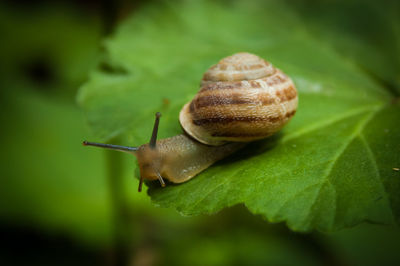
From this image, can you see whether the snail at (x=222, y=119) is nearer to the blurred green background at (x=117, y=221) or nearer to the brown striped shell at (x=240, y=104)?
the brown striped shell at (x=240, y=104)

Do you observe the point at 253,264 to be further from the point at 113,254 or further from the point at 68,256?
the point at 68,256

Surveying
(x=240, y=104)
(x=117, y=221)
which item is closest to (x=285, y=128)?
(x=240, y=104)

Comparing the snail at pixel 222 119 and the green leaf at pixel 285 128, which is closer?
the green leaf at pixel 285 128

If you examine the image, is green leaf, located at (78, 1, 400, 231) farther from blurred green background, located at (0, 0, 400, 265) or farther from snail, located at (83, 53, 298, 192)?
blurred green background, located at (0, 0, 400, 265)

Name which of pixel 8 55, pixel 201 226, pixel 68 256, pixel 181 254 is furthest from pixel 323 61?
Result: pixel 8 55

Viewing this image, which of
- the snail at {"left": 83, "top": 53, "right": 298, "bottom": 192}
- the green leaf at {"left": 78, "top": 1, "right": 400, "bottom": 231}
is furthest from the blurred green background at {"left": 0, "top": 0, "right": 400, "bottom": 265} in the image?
the snail at {"left": 83, "top": 53, "right": 298, "bottom": 192}

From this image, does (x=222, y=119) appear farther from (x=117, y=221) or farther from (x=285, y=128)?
(x=117, y=221)

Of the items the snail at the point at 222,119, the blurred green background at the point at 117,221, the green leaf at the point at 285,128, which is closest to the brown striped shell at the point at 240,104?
the snail at the point at 222,119
